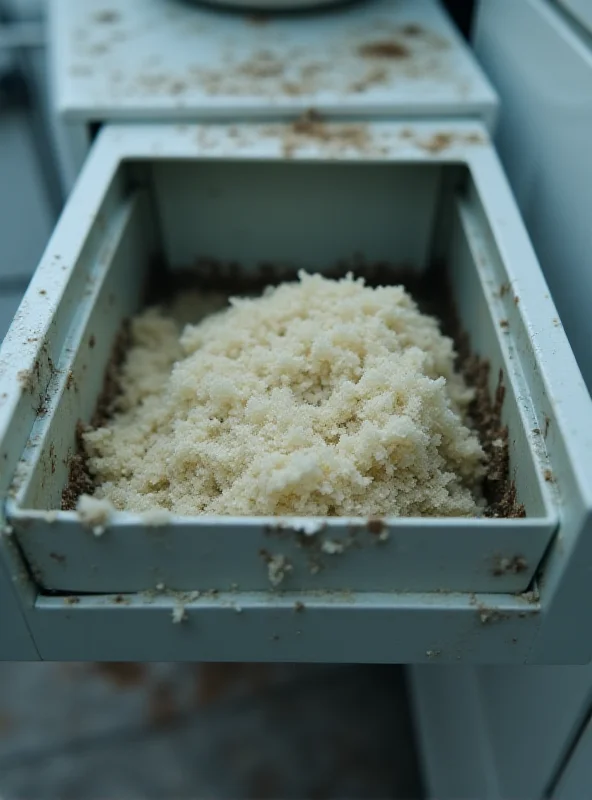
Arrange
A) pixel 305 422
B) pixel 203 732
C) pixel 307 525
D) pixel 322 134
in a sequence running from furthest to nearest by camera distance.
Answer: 1. pixel 203 732
2. pixel 322 134
3. pixel 305 422
4. pixel 307 525

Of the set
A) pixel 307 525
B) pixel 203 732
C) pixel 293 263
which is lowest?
Answer: pixel 203 732

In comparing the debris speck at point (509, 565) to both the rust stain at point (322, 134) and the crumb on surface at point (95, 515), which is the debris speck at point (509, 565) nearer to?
the crumb on surface at point (95, 515)

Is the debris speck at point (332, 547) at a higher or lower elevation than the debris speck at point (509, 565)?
higher

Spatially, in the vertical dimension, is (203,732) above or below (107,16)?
below

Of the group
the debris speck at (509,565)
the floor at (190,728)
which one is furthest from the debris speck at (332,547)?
the floor at (190,728)

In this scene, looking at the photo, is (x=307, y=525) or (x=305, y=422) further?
(x=305, y=422)

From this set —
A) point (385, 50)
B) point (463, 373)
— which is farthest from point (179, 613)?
point (385, 50)

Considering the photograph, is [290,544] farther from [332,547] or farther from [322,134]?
[322,134]
